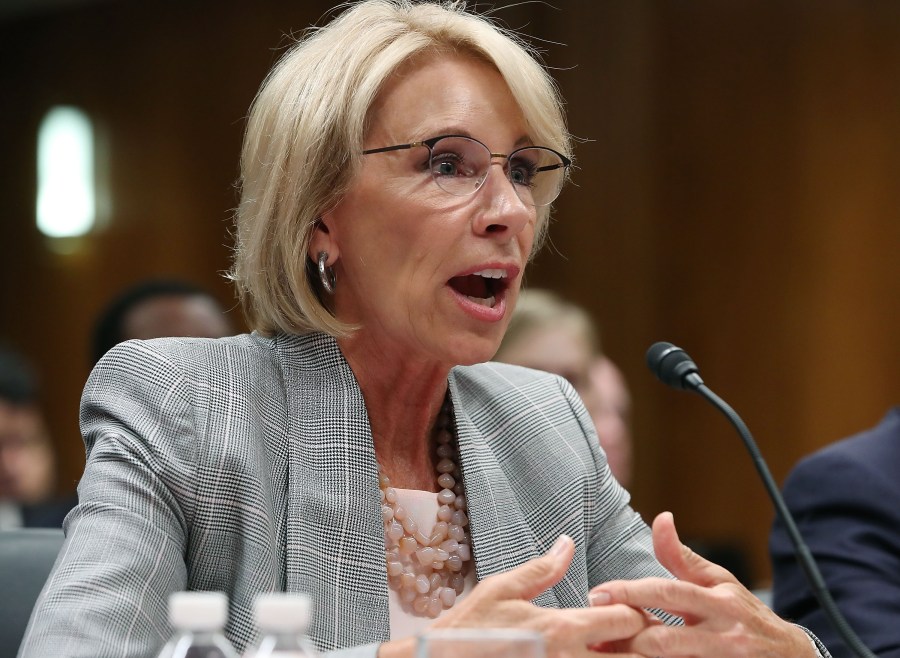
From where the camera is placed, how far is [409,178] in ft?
5.12

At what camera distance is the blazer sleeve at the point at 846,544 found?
1.93 m

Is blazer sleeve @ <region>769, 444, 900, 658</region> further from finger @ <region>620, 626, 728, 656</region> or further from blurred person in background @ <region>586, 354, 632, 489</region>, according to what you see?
blurred person in background @ <region>586, 354, 632, 489</region>

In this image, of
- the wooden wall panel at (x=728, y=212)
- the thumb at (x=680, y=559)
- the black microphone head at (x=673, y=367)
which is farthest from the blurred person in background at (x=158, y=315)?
the thumb at (x=680, y=559)

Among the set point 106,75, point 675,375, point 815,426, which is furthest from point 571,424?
point 106,75

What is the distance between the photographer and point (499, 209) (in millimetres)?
1549

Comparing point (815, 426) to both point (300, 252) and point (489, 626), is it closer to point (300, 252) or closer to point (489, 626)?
point (300, 252)

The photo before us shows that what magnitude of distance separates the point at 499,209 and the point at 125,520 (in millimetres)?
624

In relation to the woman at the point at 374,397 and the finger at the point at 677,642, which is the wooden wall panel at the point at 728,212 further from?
the finger at the point at 677,642

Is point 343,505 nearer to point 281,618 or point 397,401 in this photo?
point 397,401

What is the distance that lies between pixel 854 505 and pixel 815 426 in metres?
2.96

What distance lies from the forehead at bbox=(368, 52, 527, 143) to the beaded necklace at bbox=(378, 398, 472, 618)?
0.48m

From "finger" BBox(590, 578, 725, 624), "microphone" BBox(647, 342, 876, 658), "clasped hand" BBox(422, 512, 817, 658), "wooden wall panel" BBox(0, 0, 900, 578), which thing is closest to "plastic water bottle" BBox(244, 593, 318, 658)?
"clasped hand" BBox(422, 512, 817, 658)

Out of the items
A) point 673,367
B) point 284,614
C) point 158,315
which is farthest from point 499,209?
point 158,315

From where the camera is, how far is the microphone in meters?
1.31
